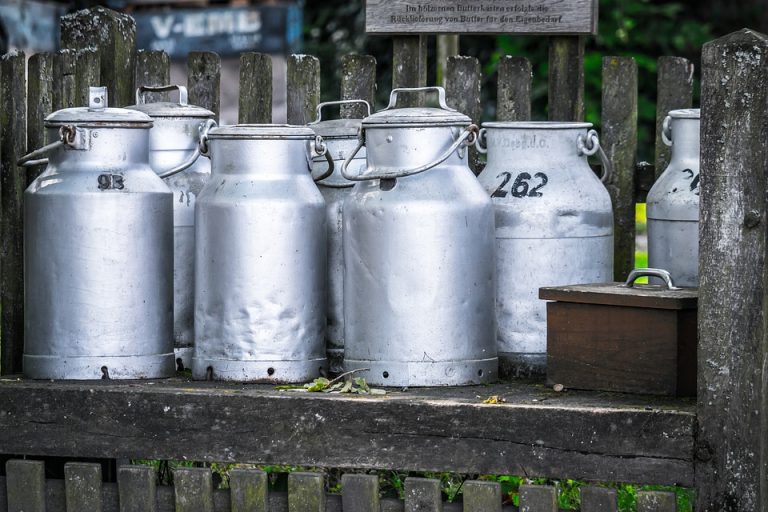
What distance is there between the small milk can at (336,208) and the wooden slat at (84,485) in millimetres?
600

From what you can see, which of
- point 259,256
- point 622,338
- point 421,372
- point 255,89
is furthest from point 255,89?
point 622,338

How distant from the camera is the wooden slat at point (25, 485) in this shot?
2736mm

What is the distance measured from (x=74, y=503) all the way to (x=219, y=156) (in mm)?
811

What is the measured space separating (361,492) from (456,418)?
250 mm

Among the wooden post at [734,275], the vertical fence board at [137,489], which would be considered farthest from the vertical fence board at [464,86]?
the vertical fence board at [137,489]

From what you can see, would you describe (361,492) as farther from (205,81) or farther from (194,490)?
(205,81)

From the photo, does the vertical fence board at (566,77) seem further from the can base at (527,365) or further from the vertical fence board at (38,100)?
the vertical fence board at (38,100)

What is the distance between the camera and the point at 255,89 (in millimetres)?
3357

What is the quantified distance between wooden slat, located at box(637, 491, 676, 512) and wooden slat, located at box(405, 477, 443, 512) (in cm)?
39

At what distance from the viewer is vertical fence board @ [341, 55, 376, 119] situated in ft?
11.0

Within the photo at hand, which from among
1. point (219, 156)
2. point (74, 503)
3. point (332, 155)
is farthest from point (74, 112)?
point (74, 503)

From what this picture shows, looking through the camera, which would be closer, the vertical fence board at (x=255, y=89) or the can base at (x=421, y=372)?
the can base at (x=421, y=372)

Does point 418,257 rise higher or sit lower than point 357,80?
lower

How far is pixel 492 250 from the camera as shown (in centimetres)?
276
